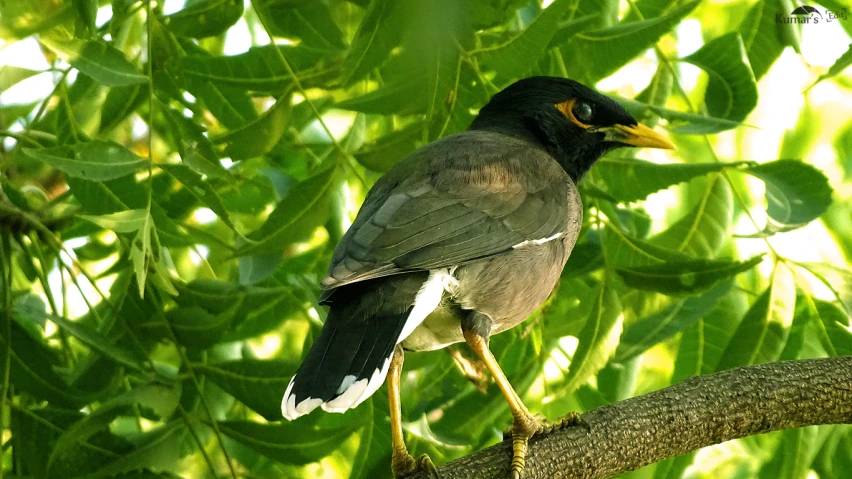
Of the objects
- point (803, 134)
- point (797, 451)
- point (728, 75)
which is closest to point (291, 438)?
point (797, 451)

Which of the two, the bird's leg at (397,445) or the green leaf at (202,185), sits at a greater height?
the green leaf at (202,185)

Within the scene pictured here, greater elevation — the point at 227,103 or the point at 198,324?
the point at 227,103

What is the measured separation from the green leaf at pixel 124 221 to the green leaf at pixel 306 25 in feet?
3.03

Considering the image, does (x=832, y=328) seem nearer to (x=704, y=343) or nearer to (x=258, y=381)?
(x=704, y=343)

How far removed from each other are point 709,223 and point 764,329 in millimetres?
447

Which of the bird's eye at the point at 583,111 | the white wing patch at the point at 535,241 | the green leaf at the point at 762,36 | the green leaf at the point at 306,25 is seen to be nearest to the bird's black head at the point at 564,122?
the bird's eye at the point at 583,111

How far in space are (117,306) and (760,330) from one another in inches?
86.3

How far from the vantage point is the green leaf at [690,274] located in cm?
326

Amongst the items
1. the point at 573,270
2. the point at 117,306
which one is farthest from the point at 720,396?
the point at 117,306

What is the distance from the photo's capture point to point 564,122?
14.9ft

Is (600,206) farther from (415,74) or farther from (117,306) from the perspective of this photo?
(117,306)

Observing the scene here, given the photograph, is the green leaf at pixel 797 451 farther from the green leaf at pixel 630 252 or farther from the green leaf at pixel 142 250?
the green leaf at pixel 142 250

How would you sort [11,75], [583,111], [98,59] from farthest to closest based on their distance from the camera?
1. [583,111]
2. [11,75]
3. [98,59]

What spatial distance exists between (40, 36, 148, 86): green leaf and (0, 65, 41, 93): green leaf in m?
0.31
